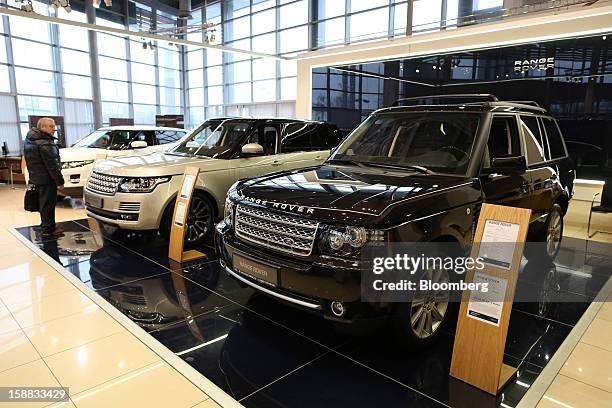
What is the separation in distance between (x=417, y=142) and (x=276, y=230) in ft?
4.69

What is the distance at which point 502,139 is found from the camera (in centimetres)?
333

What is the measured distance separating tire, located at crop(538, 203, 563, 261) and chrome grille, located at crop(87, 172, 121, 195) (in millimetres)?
4420

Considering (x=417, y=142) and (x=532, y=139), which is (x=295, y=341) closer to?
(x=417, y=142)

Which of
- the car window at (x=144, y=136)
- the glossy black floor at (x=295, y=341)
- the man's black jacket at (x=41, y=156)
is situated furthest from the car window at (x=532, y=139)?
the car window at (x=144, y=136)

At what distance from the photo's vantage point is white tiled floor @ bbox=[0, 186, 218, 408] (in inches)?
89.7

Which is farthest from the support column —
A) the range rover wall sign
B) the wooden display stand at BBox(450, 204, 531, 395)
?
the wooden display stand at BBox(450, 204, 531, 395)

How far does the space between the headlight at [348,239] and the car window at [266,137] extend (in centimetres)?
326

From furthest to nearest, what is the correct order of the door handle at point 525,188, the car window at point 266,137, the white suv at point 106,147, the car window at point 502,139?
the white suv at point 106,147 → the car window at point 266,137 → the door handle at point 525,188 → the car window at point 502,139

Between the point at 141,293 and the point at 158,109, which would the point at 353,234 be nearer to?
the point at 141,293

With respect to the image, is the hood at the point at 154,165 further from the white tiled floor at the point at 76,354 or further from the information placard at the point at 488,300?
the information placard at the point at 488,300

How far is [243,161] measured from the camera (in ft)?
17.0

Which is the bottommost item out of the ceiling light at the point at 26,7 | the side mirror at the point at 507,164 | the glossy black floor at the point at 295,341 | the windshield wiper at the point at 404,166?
the glossy black floor at the point at 295,341

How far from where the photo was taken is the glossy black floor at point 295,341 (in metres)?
2.31

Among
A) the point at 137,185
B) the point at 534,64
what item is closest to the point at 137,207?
the point at 137,185
